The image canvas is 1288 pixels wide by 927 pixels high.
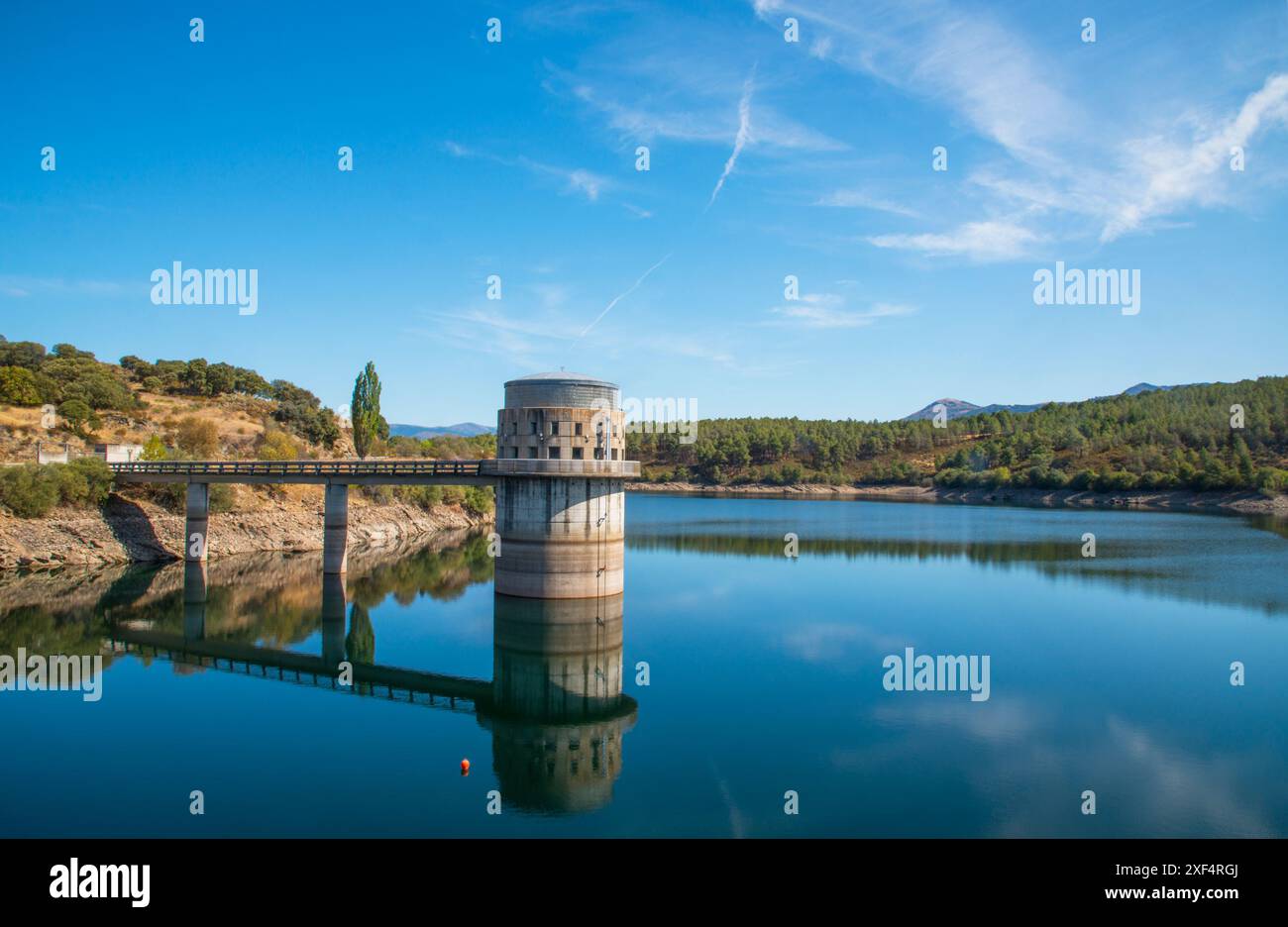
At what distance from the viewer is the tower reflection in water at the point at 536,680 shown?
83.3 feet

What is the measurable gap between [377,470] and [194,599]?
44.1 feet

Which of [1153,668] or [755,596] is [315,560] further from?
[1153,668]

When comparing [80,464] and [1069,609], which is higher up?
[80,464]

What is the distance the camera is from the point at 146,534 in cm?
6600

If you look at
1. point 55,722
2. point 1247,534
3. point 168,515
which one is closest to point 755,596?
point 55,722

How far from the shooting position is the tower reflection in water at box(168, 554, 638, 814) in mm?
25375

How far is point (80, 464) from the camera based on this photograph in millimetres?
62906

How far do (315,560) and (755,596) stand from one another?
124ft

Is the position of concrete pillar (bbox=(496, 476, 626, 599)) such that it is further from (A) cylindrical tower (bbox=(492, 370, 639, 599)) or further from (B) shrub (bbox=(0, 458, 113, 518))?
(B) shrub (bbox=(0, 458, 113, 518))

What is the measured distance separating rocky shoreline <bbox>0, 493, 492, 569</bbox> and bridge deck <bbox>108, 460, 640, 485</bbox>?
3.86 metres

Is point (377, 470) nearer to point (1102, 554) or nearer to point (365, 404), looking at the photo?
point (365, 404)

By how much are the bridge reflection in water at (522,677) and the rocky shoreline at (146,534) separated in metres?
15.5

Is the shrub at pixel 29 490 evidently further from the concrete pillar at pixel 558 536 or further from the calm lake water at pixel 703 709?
the concrete pillar at pixel 558 536

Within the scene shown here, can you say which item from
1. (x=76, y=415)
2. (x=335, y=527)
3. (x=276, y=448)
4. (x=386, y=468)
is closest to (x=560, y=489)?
(x=386, y=468)
